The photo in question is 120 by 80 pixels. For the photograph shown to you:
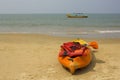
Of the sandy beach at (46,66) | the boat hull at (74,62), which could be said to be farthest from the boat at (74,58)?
the sandy beach at (46,66)

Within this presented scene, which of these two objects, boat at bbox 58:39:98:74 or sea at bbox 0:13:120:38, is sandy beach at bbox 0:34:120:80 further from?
sea at bbox 0:13:120:38

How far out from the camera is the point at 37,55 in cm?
1026

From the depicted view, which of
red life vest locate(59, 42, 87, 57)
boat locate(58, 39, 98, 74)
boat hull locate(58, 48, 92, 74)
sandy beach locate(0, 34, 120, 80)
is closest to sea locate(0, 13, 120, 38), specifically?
sandy beach locate(0, 34, 120, 80)

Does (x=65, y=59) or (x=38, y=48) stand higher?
(x=65, y=59)

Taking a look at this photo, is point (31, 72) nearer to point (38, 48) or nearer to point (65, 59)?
point (65, 59)

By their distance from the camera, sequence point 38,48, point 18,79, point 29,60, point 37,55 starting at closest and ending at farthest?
point 18,79, point 29,60, point 37,55, point 38,48

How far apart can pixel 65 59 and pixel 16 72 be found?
178 cm

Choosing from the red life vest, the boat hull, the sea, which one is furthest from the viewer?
the sea

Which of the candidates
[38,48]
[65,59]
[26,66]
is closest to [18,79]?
[26,66]

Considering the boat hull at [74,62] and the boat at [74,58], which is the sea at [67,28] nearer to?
the boat at [74,58]

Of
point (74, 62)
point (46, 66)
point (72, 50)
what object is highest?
point (72, 50)

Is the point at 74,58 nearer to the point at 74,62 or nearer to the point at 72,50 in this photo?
the point at 74,62

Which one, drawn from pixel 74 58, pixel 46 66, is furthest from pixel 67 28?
pixel 74 58

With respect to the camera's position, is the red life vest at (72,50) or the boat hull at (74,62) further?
the red life vest at (72,50)
